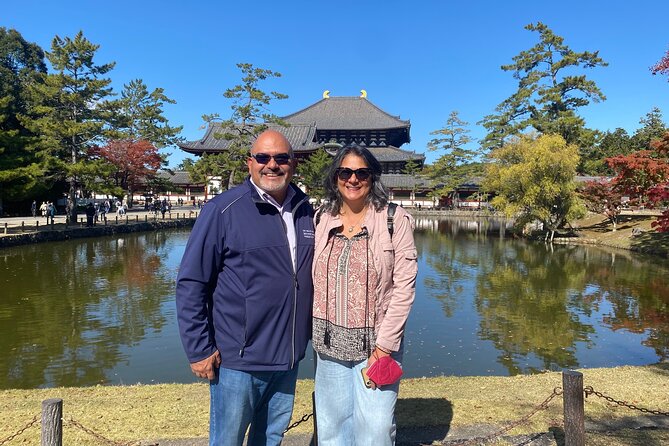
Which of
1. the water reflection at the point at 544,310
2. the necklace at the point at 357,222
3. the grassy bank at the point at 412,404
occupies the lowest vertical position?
the water reflection at the point at 544,310

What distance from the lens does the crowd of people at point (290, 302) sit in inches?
85.6

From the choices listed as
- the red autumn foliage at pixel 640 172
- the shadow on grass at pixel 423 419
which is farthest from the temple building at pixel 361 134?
the shadow on grass at pixel 423 419

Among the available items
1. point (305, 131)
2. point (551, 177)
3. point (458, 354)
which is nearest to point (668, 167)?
point (551, 177)

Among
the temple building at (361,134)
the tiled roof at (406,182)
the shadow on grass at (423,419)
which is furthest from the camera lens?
the tiled roof at (406,182)

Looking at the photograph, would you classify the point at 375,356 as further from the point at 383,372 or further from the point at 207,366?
the point at 207,366

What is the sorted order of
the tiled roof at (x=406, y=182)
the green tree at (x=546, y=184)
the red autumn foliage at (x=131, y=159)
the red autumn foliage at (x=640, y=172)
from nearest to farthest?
the red autumn foliage at (x=640, y=172)
the green tree at (x=546, y=184)
the red autumn foliage at (x=131, y=159)
the tiled roof at (x=406, y=182)

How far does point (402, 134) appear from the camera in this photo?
4666cm

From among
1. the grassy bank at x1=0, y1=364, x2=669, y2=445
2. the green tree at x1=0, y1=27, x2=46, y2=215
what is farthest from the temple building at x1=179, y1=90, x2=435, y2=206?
the grassy bank at x1=0, y1=364, x2=669, y2=445

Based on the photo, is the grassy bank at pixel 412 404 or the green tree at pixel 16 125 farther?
the green tree at pixel 16 125

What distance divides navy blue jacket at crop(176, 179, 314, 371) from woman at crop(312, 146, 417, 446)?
179mm

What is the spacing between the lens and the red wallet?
7.10 ft

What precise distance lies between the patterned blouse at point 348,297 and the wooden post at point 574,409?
61.1 inches

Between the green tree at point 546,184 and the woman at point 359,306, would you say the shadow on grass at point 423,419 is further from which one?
the green tree at point 546,184

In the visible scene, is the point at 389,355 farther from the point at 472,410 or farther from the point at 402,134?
the point at 402,134
